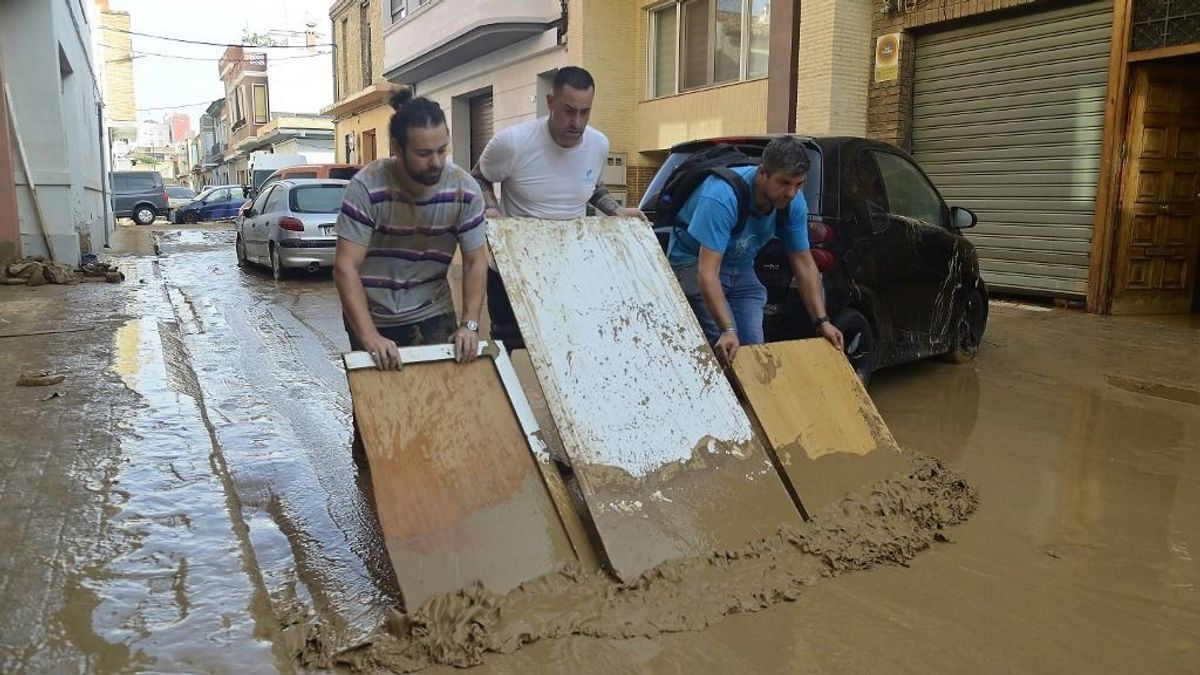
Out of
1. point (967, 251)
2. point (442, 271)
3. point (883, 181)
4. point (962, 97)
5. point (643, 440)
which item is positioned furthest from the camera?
point (962, 97)

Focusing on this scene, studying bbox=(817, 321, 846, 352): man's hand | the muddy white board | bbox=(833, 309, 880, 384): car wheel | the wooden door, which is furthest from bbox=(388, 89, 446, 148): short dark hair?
the wooden door

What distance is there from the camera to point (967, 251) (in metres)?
6.51

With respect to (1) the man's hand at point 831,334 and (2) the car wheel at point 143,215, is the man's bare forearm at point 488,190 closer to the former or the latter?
(1) the man's hand at point 831,334

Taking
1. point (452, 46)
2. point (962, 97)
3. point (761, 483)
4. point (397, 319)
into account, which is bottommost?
point (761, 483)

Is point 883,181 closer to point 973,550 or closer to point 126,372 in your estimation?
point 973,550

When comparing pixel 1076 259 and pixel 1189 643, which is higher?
pixel 1076 259

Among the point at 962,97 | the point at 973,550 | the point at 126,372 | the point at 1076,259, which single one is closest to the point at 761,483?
the point at 973,550

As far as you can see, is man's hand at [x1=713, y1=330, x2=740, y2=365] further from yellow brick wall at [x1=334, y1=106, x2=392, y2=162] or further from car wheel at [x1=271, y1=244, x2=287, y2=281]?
yellow brick wall at [x1=334, y1=106, x2=392, y2=162]

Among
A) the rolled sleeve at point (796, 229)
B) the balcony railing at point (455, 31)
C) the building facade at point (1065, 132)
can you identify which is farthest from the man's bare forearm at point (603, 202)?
the balcony railing at point (455, 31)

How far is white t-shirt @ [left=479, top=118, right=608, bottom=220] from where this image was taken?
4.14 metres

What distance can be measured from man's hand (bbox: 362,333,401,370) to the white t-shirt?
4.49ft

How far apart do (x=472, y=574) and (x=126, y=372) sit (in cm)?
432

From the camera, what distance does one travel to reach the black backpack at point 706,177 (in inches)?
153

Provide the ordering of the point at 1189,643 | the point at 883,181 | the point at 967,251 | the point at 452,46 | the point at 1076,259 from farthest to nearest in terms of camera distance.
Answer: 1. the point at 452,46
2. the point at 1076,259
3. the point at 967,251
4. the point at 883,181
5. the point at 1189,643
